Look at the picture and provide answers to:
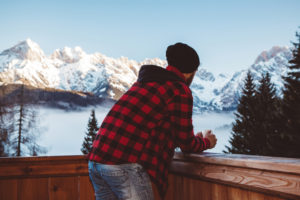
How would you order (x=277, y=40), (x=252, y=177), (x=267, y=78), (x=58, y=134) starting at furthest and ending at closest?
(x=277, y=40)
(x=58, y=134)
(x=267, y=78)
(x=252, y=177)

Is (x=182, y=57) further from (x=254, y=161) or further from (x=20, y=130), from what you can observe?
(x=20, y=130)

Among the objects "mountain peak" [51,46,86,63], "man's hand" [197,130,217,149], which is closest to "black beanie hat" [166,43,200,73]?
"man's hand" [197,130,217,149]

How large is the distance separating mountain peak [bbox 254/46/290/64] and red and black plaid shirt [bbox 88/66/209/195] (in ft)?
596

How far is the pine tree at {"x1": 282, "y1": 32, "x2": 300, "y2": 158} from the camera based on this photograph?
16.2m

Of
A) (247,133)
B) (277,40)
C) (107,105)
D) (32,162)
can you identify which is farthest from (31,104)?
(277,40)

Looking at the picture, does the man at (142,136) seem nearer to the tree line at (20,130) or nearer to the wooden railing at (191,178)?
the wooden railing at (191,178)

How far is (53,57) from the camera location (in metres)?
140

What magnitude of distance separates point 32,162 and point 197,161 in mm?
881

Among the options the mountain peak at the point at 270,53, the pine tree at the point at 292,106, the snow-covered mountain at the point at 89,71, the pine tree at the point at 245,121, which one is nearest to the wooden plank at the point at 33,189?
the pine tree at the point at 292,106

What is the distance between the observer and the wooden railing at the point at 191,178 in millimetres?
870

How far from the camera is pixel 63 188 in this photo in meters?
1.59

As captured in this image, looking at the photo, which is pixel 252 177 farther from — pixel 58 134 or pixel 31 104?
pixel 58 134

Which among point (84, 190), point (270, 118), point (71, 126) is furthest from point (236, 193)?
point (71, 126)

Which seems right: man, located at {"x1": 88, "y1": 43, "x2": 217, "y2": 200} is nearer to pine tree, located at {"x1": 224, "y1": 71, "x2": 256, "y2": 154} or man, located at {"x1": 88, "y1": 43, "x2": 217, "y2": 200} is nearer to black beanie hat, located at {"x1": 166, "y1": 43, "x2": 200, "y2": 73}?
black beanie hat, located at {"x1": 166, "y1": 43, "x2": 200, "y2": 73}
